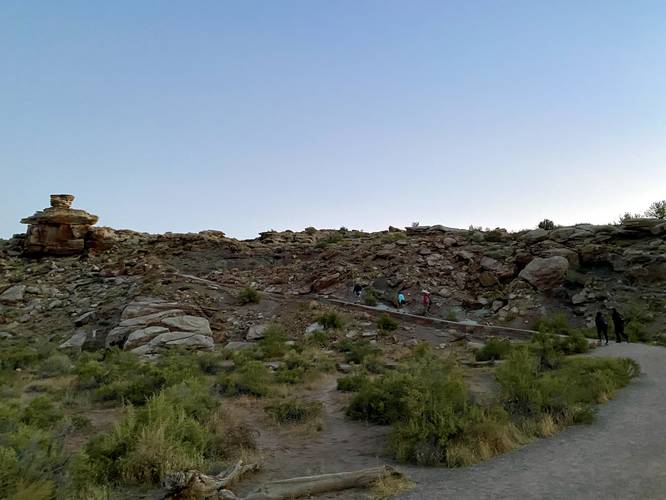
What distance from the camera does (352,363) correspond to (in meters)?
18.2

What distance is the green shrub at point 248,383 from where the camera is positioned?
518 inches

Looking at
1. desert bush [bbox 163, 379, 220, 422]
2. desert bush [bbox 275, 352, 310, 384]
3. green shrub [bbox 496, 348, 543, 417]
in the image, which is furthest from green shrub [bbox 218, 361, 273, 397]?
green shrub [bbox 496, 348, 543, 417]

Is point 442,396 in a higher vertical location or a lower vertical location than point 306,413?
higher

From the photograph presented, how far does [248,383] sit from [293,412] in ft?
9.66

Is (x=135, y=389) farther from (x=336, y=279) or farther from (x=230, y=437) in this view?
(x=336, y=279)

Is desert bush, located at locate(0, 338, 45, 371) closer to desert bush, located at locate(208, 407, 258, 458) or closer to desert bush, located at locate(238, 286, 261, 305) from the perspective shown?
desert bush, located at locate(238, 286, 261, 305)

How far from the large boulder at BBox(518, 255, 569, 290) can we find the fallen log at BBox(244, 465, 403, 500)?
22.9 meters

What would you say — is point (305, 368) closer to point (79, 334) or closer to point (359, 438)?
point (359, 438)

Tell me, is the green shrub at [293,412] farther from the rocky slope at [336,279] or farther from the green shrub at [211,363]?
the rocky slope at [336,279]

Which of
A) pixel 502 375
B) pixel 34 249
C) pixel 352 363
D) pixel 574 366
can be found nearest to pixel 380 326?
pixel 352 363

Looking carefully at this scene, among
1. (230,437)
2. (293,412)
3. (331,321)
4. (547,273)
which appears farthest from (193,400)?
(547,273)

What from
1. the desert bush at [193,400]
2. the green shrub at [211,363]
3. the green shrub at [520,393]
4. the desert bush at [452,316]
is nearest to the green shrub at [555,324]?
the desert bush at [452,316]

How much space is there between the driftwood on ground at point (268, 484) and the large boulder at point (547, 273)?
22.9 metres

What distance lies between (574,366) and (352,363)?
8.34 metres
